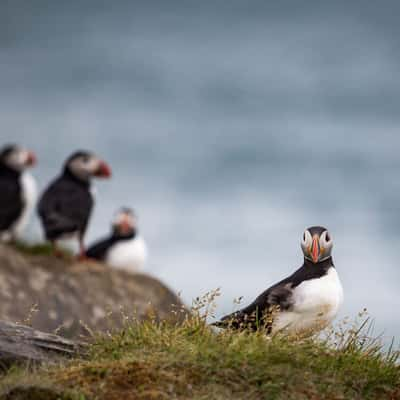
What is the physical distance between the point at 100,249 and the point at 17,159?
2644 mm

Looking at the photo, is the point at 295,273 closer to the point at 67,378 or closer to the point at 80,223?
the point at 67,378

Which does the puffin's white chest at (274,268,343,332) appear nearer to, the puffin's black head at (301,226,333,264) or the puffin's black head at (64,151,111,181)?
the puffin's black head at (301,226,333,264)

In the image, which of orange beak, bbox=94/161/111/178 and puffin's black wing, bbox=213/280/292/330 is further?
orange beak, bbox=94/161/111/178

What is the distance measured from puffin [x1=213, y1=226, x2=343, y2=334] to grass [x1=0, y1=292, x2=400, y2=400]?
1.07 ft

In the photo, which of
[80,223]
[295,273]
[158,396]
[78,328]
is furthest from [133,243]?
[158,396]

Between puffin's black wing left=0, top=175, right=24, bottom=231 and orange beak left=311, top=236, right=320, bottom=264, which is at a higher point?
puffin's black wing left=0, top=175, right=24, bottom=231

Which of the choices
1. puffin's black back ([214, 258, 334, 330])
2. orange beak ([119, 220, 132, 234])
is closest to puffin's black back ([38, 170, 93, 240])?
orange beak ([119, 220, 132, 234])

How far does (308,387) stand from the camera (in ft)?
23.4

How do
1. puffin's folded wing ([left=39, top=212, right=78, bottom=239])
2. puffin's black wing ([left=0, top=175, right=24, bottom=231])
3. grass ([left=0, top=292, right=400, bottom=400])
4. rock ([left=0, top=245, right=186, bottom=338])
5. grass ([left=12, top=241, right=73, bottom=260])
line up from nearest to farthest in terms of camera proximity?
grass ([left=0, top=292, right=400, bottom=400])
rock ([left=0, top=245, right=186, bottom=338])
puffin's folded wing ([left=39, top=212, right=78, bottom=239])
grass ([left=12, top=241, right=73, bottom=260])
puffin's black wing ([left=0, top=175, right=24, bottom=231])

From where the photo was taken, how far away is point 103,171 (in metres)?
21.0

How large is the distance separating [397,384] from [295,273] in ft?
4.17

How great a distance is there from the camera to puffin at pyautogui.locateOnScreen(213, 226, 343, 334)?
26.2ft

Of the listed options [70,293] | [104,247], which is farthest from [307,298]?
[104,247]

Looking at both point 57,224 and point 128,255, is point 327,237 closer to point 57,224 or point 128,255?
point 57,224
